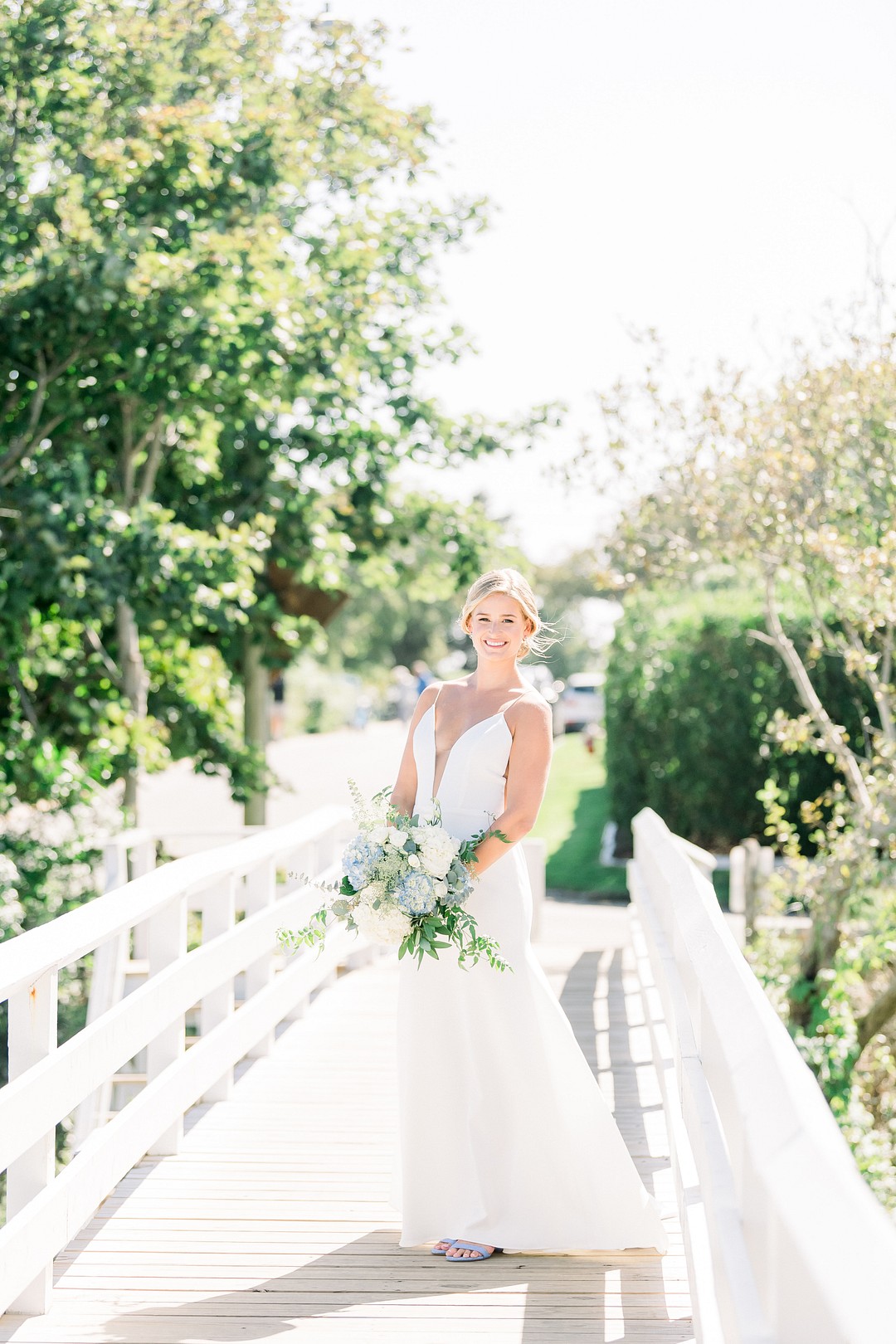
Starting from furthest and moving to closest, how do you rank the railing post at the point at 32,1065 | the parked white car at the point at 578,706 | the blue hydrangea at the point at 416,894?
the parked white car at the point at 578,706, the blue hydrangea at the point at 416,894, the railing post at the point at 32,1065

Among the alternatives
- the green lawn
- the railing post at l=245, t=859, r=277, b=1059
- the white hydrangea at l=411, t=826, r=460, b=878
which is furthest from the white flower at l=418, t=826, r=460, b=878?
the green lawn

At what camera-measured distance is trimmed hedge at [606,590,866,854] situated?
16.7 metres

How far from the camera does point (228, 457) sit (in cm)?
1140

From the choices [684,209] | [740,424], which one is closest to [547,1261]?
[740,424]

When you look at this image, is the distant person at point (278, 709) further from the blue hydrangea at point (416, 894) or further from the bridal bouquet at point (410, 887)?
the blue hydrangea at point (416, 894)

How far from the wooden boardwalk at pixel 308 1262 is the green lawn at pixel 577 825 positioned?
32.2ft

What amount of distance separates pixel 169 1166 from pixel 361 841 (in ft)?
5.89

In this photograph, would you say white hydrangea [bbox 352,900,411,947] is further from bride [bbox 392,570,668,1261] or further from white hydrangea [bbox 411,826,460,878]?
bride [bbox 392,570,668,1261]

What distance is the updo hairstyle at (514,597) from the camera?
14.4ft

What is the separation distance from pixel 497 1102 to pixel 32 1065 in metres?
1.41

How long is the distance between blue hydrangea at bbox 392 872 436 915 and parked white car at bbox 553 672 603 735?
34.2 m

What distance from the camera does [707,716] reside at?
56.4ft

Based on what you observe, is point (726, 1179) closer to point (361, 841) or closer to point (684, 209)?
point (361, 841)

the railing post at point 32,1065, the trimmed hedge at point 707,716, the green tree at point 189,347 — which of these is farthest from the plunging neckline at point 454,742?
the trimmed hedge at point 707,716
